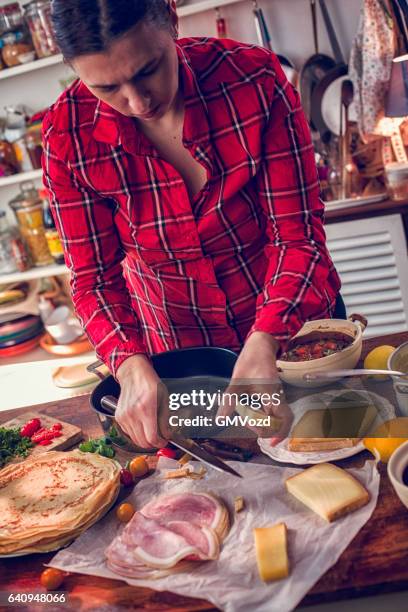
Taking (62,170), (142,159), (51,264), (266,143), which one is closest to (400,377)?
(266,143)

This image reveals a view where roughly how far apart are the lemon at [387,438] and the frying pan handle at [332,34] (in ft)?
7.29

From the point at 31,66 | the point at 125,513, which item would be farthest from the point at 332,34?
the point at 125,513

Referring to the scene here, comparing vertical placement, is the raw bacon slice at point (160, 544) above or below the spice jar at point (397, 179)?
below

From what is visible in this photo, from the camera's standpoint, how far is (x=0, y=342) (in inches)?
132

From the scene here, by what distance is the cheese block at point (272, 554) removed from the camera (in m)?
0.95

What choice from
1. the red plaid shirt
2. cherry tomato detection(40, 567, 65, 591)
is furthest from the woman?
cherry tomato detection(40, 567, 65, 591)

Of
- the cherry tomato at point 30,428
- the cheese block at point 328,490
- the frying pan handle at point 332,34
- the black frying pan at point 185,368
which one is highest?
the frying pan handle at point 332,34

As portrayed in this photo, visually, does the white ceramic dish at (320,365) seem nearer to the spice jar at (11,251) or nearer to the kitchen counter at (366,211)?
the kitchen counter at (366,211)

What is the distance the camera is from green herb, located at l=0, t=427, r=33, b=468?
1482 mm

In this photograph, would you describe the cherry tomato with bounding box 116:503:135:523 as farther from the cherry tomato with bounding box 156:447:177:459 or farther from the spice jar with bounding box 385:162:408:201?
the spice jar with bounding box 385:162:408:201

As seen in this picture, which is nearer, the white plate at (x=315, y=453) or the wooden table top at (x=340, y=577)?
the wooden table top at (x=340, y=577)

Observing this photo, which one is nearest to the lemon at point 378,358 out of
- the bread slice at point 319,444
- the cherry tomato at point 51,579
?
the bread slice at point 319,444

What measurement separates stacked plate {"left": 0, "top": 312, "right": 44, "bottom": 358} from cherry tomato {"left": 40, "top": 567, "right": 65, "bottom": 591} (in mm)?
2396

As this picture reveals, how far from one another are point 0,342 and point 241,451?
7.78ft
